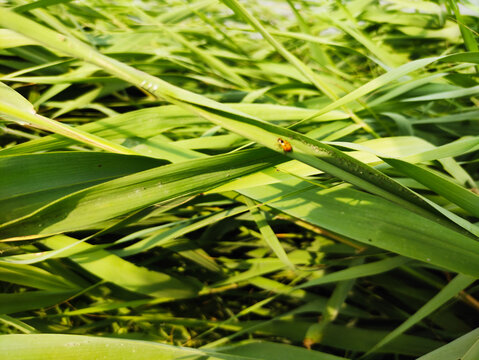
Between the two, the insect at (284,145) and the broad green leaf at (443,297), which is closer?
the insect at (284,145)

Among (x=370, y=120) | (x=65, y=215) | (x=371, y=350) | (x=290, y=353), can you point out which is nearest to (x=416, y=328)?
(x=371, y=350)

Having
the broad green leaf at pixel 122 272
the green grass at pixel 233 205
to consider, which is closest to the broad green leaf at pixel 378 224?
the green grass at pixel 233 205

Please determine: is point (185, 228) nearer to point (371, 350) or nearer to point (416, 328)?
point (371, 350)

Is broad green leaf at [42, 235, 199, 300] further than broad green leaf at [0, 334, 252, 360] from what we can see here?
Yes

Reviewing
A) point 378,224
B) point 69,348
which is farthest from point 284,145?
point 69,348

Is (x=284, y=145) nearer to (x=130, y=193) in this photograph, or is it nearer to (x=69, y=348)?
(x=130, y=193)

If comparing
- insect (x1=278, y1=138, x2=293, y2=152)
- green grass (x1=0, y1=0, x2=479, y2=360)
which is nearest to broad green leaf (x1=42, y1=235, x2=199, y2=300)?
green grass (x1=0, y1=0, x2=479, y2=360)

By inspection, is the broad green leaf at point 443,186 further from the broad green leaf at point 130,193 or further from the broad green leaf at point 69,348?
the broad green leaf at point 69,348

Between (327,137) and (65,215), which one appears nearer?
(65,215)

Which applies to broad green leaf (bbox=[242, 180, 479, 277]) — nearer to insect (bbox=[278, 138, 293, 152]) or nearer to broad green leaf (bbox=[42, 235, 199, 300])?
insect (bbox=[278, 138, 293, 152])
